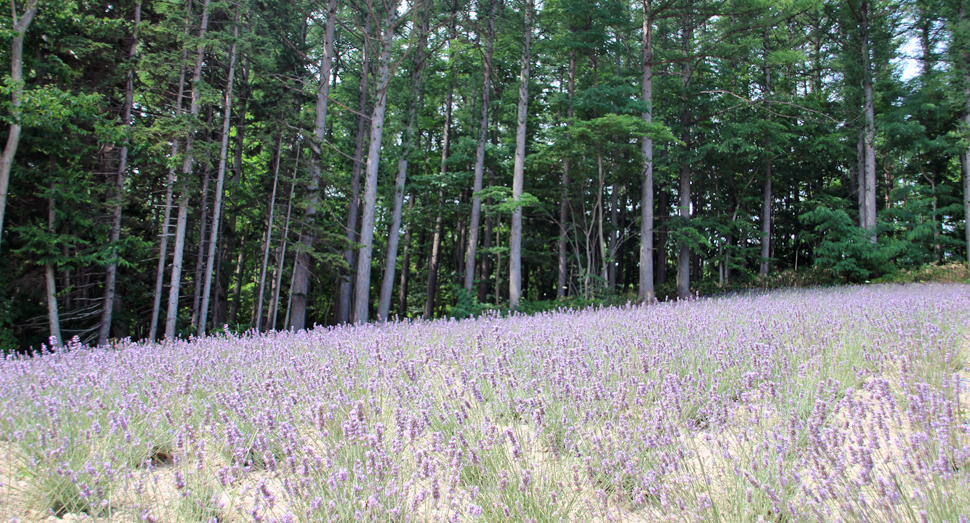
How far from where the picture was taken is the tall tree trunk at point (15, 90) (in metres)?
9.88

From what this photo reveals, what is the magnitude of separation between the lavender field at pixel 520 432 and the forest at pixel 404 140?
826cm

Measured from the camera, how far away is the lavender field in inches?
76.1

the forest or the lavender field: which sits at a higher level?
the forest

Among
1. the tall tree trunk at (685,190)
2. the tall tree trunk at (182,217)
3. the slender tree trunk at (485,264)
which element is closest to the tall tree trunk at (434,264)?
the slender tree trunk at (485,264)

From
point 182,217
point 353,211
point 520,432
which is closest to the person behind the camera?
point 520,432

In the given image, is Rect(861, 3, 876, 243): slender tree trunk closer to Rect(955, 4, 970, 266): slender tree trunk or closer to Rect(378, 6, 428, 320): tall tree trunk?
Rect(955, 4, 970, 266): slender tree trunk

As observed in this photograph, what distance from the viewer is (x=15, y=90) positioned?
991 centimetres

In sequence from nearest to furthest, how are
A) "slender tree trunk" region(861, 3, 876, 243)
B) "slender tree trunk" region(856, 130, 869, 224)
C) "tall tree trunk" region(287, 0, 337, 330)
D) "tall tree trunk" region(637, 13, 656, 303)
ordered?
"tall tree trunk" region(287, 0, 337, 330)
"tall tree trunk" region(637, 13, 656, 303)
"slender tree trunk" region(861, 3, 876, 243)
"slender tree trunk" region(856, 130, 869, 224)

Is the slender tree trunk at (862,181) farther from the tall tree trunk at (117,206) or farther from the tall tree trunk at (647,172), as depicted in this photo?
the tall tree trunk at (117,206)

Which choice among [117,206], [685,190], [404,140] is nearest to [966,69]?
[685,190]

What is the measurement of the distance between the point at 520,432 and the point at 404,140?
15.6m

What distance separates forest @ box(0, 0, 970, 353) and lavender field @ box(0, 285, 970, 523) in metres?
8.26

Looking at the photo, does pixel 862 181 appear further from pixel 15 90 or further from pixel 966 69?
pixel 15 90

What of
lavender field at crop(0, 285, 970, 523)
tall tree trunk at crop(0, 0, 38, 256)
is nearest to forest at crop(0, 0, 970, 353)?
tall tree trunk at crop(0, 0, 38, 256)
